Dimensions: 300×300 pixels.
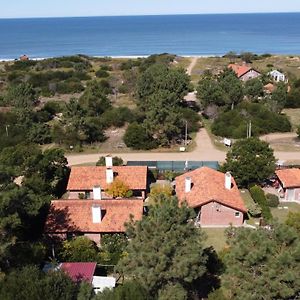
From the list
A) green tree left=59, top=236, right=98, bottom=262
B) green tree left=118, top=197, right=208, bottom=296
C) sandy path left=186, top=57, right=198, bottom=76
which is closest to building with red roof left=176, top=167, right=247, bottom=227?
green tree left=59, top=236, right=98, bottom=262

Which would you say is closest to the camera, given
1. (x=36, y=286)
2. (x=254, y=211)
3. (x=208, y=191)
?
(x=36, y=286)

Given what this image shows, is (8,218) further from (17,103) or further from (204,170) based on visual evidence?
(17,103)

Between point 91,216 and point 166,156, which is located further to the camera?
point 166,156

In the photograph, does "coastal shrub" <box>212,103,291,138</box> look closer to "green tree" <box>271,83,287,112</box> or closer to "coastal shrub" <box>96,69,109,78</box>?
"green tree" <box>271,83,287,112</box>

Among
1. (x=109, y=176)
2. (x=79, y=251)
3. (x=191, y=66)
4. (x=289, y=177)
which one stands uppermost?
(x=191, y=66)

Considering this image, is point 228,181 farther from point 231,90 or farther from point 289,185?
point 231,90

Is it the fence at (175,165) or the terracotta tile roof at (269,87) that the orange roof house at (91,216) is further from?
the terracotta tile roof at (269,87)

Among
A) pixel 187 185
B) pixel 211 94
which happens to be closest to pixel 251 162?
pixel 187 185
